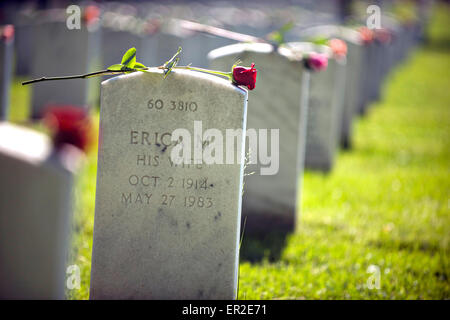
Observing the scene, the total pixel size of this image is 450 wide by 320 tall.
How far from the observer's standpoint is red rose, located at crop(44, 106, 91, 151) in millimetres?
2137

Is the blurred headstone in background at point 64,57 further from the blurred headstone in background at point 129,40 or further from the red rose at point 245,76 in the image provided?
the red rose at point 245,76

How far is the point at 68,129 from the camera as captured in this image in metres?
2.13

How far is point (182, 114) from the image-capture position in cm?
281

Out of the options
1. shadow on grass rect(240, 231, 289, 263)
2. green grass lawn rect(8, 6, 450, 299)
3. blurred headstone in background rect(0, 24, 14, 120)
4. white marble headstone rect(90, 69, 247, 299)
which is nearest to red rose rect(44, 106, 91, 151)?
green grass lawn rect(8, 6, 450, 299)

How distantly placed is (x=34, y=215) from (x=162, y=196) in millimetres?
803

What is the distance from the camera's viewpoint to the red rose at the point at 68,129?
7.01 ft

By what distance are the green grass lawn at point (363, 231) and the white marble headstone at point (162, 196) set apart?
0.97 feet

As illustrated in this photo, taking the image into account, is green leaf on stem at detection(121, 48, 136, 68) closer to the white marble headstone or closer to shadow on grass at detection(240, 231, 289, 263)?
the white marble headstone

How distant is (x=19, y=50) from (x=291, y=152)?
9565mm

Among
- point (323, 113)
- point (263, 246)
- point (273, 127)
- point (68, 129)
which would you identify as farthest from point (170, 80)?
point (323, 113)

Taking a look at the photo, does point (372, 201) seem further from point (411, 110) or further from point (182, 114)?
point (411, 110)

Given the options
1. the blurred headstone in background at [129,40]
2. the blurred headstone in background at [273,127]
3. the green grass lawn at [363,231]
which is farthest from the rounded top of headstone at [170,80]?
the blurred headstone in background at [129,40]

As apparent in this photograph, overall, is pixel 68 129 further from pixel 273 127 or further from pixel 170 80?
pixel 273 127

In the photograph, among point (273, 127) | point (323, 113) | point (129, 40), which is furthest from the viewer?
point (129, 40)
